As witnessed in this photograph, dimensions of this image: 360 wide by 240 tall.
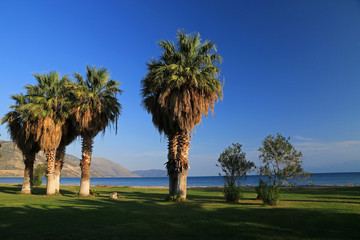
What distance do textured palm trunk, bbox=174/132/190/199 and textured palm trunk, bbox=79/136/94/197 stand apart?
9.52 metres

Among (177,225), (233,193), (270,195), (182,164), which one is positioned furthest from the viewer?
(182,164)

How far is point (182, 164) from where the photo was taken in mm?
21375

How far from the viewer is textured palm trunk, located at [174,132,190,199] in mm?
21359

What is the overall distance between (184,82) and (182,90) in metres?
0.71

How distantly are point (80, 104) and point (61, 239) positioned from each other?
1770cm

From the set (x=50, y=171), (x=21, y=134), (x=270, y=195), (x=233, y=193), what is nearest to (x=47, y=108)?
(x=21, y=134)

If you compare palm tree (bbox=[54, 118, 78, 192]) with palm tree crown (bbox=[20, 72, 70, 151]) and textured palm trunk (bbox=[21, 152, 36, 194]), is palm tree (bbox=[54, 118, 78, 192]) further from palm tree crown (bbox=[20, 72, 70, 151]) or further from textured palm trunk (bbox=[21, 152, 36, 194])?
textured palm trunk (bbox=[21, 152, 36, 194])

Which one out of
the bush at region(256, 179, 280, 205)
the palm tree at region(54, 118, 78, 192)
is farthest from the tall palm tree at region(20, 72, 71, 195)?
the bush at region(256, 179, 280, 205)

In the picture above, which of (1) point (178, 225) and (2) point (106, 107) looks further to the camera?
(2) point (106, 107)

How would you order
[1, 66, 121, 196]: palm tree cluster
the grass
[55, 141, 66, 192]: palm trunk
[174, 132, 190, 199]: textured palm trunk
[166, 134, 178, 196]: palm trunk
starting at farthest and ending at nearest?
[55, 141, 66, 192]: palm trunk < [1, 66, 121, 196]: palm tree cluster < [166, 134, 178, 196]: palm trunk < [174, 132, 190, 199]: textured palm trunk < the grass

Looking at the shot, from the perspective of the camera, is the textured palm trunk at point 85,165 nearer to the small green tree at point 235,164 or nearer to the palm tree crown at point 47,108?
the palm tree crown at point 47,108

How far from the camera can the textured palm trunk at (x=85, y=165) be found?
82.1 feet

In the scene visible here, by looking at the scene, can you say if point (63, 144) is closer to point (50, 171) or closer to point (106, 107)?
point (50, 171)

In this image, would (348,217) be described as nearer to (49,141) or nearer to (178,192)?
(178,192)
